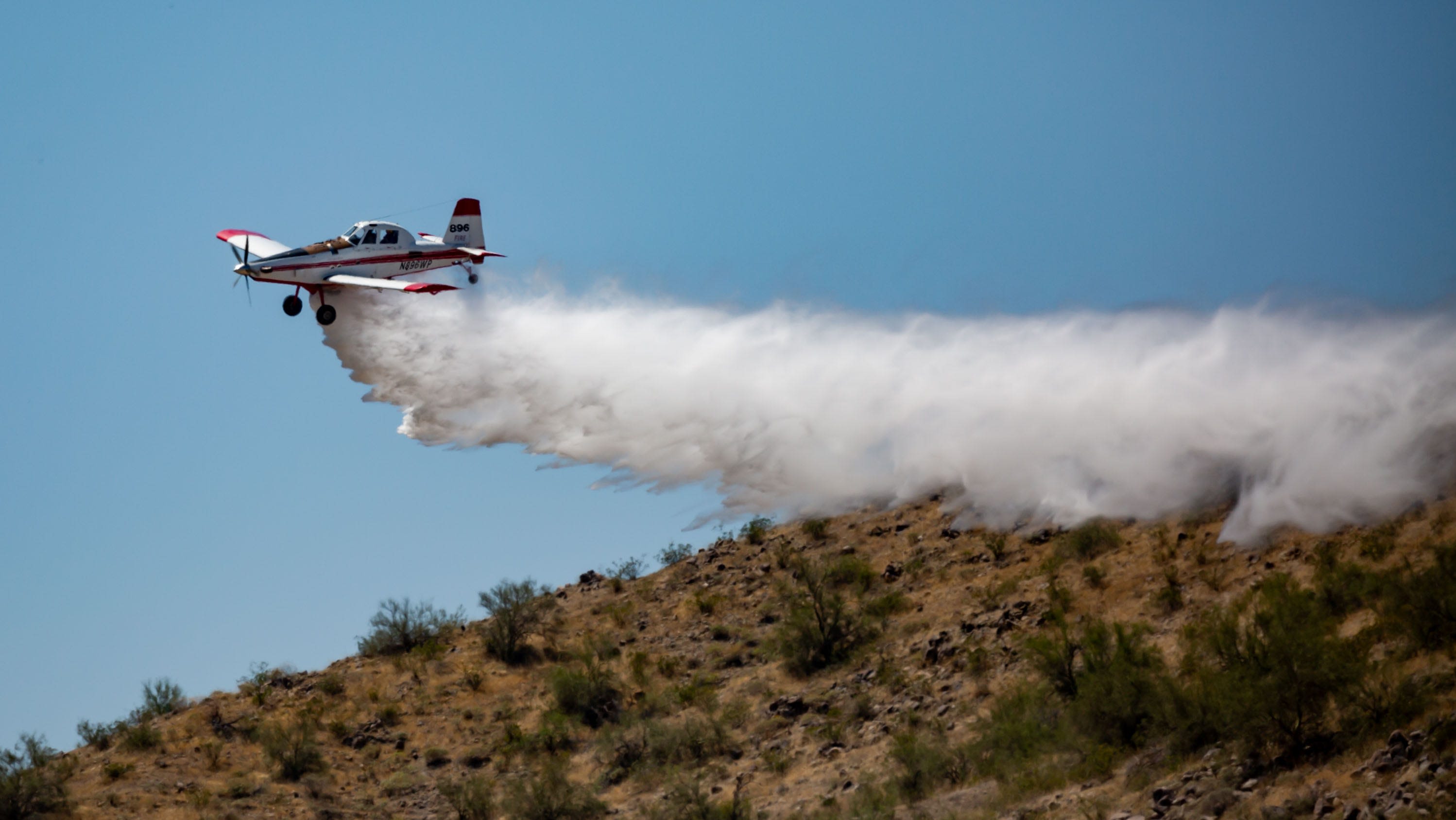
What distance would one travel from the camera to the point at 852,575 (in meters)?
30.9

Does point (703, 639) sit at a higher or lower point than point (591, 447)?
lower

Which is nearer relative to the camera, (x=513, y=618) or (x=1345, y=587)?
(x=1345, y=587)

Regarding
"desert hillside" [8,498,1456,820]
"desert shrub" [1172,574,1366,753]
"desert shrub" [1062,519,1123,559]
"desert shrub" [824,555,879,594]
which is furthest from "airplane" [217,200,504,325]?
"desert shrub" [1172,574,1366,753]

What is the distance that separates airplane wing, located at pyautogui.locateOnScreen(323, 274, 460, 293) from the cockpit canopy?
1.05 m

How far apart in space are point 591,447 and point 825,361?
23.8ft

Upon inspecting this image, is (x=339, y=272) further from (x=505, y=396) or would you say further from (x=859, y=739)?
(x=859, y=739)

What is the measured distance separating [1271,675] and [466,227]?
1047 inches

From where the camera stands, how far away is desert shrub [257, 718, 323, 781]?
2689cm

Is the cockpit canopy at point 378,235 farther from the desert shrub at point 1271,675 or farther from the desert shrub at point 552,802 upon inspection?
the desert shrub at point 1271,675

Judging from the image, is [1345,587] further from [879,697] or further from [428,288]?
[428,288]

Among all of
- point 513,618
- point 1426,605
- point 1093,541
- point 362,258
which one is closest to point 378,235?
point 362,258

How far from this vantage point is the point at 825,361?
35.3 metres

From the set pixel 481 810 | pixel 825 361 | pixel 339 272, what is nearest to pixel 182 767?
pixel 481 810

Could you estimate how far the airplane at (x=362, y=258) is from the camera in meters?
32.9
